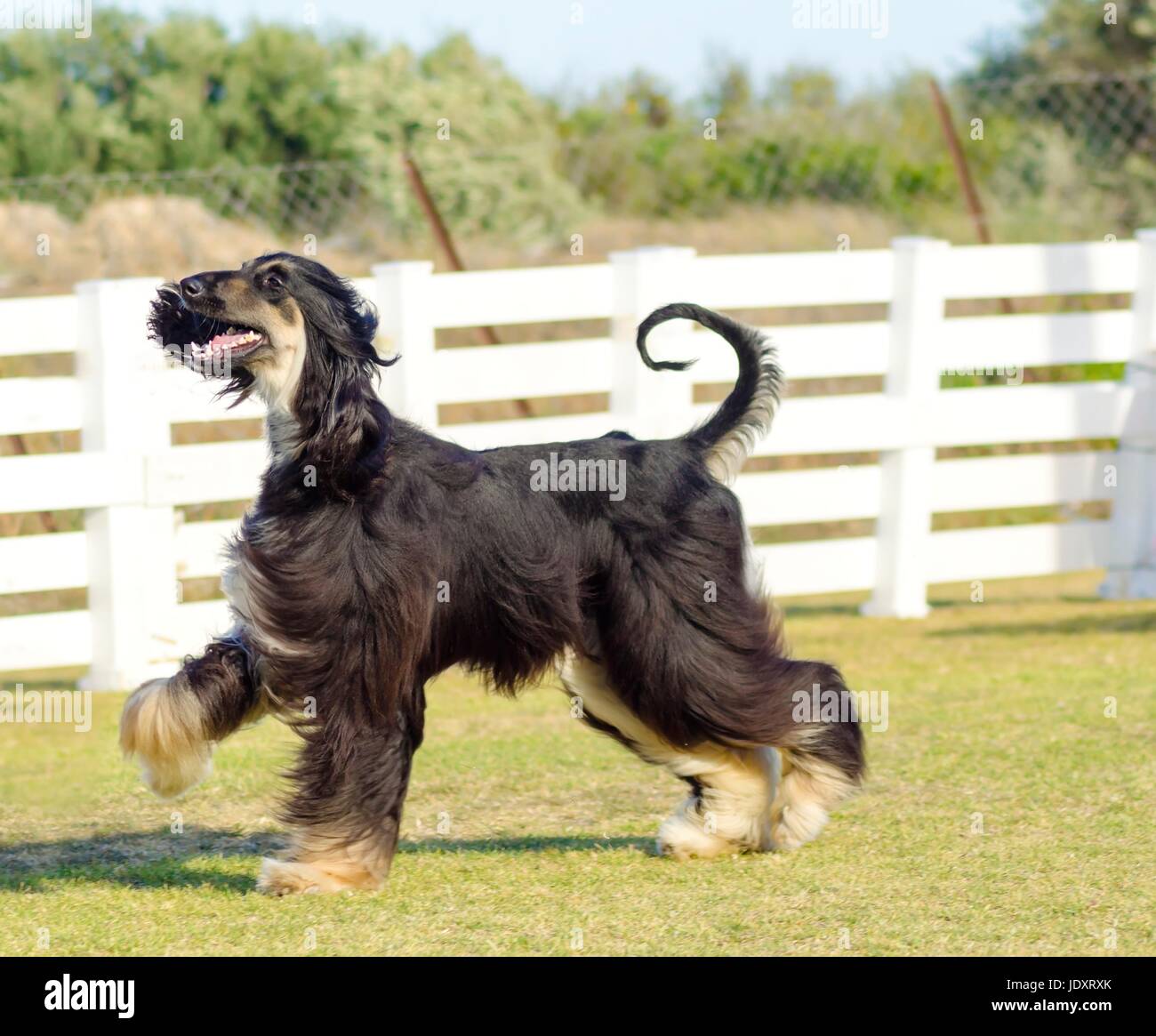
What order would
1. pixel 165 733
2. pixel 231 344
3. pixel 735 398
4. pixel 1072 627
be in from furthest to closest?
pixel 1072 627
pixel 735 398
pixel 165 733
pixel 231 344

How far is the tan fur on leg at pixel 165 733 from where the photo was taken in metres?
4.20

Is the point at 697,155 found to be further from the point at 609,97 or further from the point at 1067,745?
the point at 1067,745

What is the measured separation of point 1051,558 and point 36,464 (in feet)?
17.1

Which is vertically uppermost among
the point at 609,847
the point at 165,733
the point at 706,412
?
the point at 706,412

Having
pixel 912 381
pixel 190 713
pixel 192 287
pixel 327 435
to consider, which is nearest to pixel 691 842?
pixel 190 713

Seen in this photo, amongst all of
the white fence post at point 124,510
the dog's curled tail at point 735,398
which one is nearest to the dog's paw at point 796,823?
the dog's curled tail at point 735,398

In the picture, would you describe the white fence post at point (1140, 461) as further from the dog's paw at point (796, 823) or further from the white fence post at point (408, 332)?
the dog's paw at point (796, 823)

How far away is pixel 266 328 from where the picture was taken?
4113 mm

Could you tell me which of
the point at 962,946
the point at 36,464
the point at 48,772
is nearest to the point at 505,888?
the point at 962,946

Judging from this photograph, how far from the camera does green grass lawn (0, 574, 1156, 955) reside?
155 inches

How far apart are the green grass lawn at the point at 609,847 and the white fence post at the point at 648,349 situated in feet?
4.67

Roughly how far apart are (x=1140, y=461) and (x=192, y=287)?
20.2 ft

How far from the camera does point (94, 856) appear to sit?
4.83 meters

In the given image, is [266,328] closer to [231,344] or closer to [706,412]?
[231,344]
